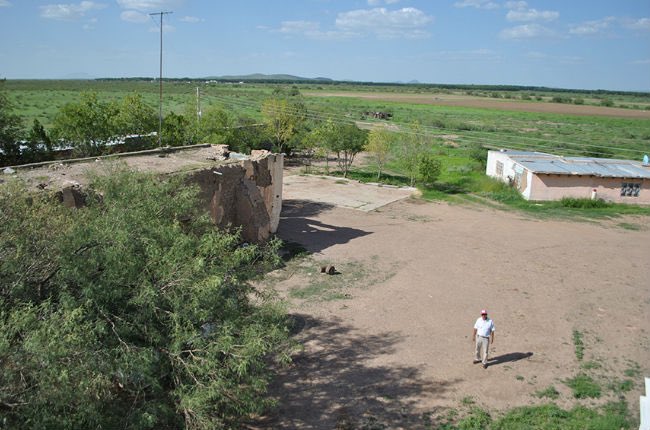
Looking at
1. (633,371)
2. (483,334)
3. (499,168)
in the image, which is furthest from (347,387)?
(499,168)

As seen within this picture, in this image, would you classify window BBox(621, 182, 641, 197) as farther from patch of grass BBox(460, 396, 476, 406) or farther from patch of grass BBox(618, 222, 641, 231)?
patch of grass BBox(460, 396, 476, 406)

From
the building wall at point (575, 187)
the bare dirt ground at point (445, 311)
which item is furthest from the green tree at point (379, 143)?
the bare dirt ground at point (445, 311)

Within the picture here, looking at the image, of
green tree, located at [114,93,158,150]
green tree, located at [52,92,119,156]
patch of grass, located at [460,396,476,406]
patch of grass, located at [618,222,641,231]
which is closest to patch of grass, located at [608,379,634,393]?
patch of grass, located at [460,396,476,406]

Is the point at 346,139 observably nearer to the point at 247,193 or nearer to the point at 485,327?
the point at 247,193

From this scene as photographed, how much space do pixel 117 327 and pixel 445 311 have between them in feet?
36.1

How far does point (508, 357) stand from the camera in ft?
43.5

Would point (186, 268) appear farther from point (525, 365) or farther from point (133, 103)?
point (133, 103)

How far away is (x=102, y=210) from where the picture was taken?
938 cm

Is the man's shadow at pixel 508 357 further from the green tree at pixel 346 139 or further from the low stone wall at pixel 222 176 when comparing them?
the green tree at pixel 346 139

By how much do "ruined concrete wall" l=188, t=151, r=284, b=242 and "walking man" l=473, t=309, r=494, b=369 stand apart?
29.3 ft

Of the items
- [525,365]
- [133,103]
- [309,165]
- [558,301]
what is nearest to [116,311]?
[525,365]

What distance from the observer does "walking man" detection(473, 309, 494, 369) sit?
12.5 meters

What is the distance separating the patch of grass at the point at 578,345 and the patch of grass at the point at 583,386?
39.3 inches

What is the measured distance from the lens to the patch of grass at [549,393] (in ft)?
38.0
